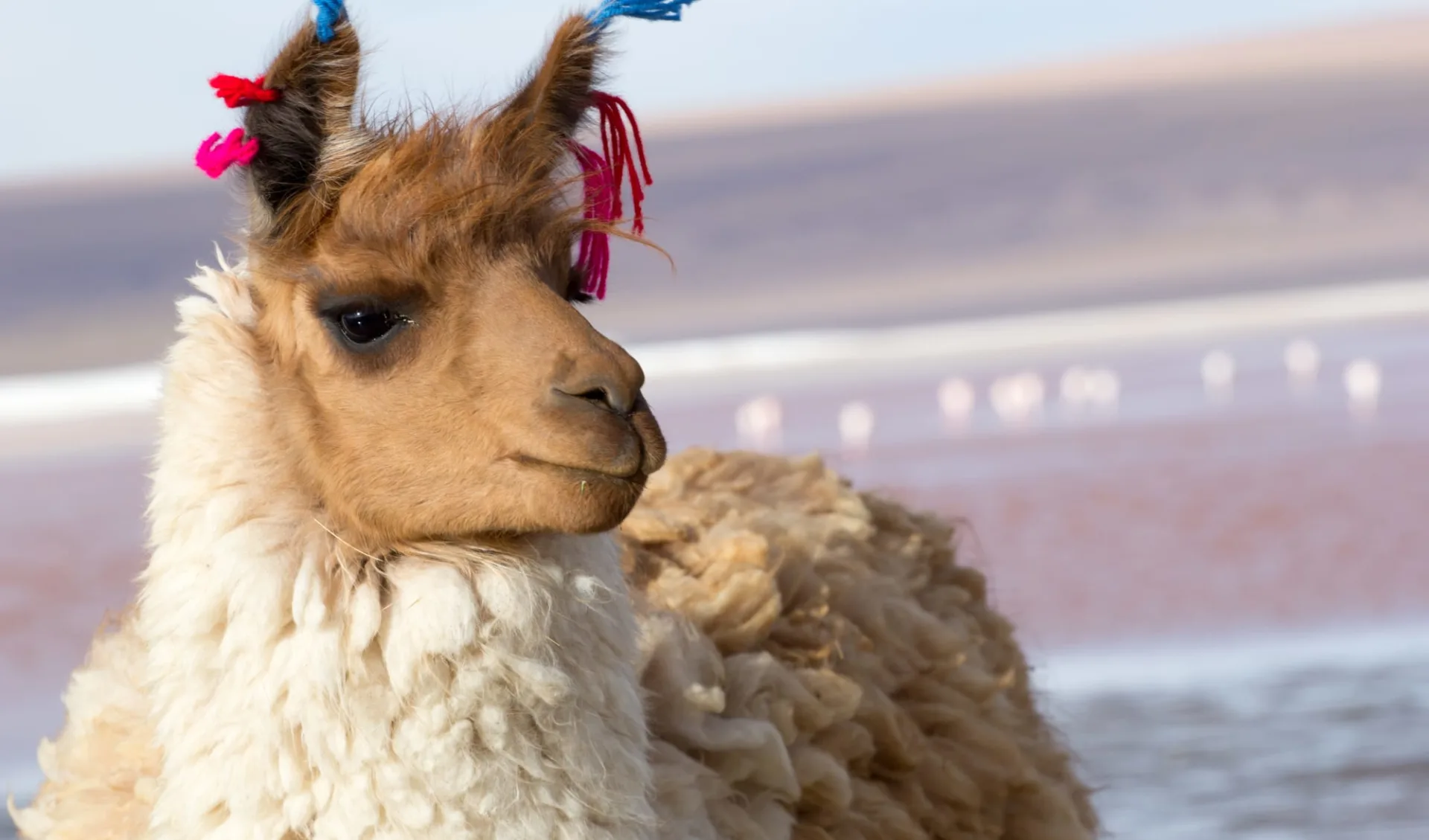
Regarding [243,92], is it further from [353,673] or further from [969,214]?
[969,214]

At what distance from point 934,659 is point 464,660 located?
136cm

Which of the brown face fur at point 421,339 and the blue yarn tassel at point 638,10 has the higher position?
the blue yarn tassel at point 638,10

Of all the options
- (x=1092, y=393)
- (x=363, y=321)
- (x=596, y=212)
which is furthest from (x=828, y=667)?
(x=1092, y=393)

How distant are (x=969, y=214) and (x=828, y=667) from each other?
126 feet

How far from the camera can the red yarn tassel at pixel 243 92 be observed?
237cm

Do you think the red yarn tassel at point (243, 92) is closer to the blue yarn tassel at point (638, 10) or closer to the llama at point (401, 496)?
the llama at point (401, 496)

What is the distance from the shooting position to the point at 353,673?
2.30m

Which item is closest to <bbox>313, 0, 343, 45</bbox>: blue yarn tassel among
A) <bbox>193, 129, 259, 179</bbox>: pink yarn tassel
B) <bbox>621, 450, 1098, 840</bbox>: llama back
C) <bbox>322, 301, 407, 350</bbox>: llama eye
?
<bbox>193, 129, 259, 179</bbox>: pink yarn tassel

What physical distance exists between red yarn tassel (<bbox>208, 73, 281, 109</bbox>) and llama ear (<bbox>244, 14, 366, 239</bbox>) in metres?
0.02

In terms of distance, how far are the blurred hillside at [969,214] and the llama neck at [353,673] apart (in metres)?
22.5

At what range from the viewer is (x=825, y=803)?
301 centimetres

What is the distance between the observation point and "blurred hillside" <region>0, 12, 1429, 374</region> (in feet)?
95.6

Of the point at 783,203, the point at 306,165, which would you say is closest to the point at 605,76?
the point at 306,165

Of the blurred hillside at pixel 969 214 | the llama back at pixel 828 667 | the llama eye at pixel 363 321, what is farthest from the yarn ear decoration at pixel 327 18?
the blurred hillside at pixel 969 214
